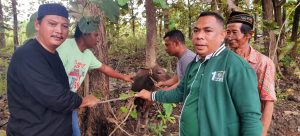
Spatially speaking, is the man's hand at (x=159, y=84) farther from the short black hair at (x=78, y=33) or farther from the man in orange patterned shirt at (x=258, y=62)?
the man in orange patterned shirt at (x=258, y=62)

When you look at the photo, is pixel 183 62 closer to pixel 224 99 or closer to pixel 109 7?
pixel 109 7

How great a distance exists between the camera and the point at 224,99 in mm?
1827

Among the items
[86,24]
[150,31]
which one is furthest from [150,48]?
[86,24]

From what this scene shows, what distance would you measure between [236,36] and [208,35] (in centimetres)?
51

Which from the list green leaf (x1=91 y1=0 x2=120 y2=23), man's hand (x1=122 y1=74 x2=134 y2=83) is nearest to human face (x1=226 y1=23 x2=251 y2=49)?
green leaf (x1=91 y1=0 x2=120 y2=23)

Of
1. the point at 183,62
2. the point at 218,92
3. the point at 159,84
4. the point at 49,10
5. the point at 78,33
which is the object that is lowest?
the point at 159,84

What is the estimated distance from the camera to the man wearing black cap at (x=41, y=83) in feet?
6.81

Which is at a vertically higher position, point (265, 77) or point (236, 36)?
point (236, 36)

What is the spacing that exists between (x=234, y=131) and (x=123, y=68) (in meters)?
6.55

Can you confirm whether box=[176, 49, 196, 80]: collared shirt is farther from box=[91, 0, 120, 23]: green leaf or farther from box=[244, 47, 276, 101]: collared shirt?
box=[91, 0, 120, 23]: green leaf

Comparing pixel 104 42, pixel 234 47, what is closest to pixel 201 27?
pixel 234 47

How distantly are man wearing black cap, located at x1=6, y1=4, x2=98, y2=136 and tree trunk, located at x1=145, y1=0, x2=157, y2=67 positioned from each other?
4.37ft

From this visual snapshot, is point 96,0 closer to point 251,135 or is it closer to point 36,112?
point 36,112

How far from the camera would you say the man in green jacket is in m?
1.76
